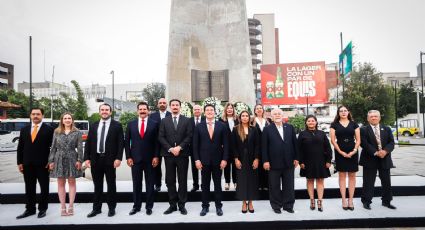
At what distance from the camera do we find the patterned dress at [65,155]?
5133 mm

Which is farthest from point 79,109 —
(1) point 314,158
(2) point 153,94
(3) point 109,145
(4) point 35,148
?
(1) point 314,158

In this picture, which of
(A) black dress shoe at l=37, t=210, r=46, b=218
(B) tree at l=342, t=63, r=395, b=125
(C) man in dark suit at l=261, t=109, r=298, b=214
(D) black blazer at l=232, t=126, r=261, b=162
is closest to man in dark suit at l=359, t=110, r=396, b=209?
(C) man in dark suit at l=261, t=109, r=298, b=214

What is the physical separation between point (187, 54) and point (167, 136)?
24.2ft

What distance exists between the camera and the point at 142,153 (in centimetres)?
526

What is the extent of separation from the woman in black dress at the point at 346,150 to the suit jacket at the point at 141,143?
316cm

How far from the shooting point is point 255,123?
5848 millimetres

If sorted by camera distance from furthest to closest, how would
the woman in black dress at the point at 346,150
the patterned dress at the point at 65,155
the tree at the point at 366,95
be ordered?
the tree at the point at 366,95, the woman in black dress at the point at 346,150, the patterned dress at the point at 65,155

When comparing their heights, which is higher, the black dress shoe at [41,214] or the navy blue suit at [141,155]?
the navy blue suit at [141,155]

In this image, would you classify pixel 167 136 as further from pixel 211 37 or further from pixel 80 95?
pixel 80 95

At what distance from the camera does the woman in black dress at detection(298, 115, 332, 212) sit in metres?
5.29

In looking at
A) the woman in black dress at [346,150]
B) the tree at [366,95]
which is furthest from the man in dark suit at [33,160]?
the tree at [366,95]

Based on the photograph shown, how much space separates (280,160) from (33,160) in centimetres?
417

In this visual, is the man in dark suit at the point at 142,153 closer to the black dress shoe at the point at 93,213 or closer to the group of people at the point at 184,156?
the group of people at the point at 184,156

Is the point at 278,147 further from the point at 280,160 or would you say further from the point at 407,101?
the point at 407,101
